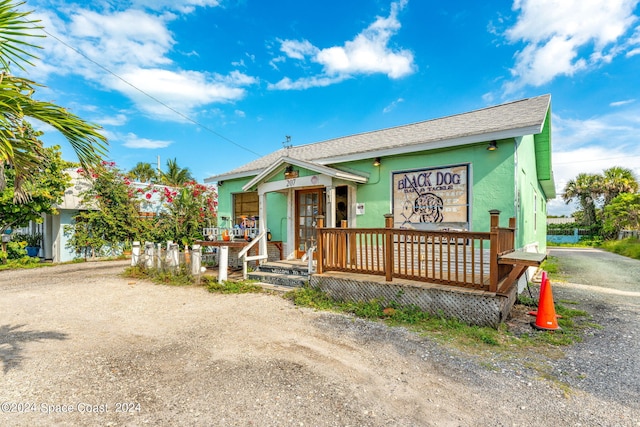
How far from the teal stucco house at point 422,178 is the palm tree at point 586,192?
74.4 feet

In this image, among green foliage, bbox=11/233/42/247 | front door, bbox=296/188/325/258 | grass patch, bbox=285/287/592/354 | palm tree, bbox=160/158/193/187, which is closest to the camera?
grass patch, bbox=285/287/592/354

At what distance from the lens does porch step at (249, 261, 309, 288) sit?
6.62 metres

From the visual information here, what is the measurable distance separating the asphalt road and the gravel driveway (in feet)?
0.07

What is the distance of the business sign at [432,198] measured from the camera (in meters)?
6.17

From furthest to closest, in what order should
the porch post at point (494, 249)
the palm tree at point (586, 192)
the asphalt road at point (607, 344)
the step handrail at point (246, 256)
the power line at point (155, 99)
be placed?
the palm tree at point (586, 192), the power line at point (155, 99), the step handrail at point (246, 256), the porch post at point (494, 249), the asphalt road at point (607, 344)

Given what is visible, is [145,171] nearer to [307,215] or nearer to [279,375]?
[307,215]

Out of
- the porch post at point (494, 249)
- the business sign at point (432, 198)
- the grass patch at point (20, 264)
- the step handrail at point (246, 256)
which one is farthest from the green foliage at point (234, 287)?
the grass patch at point (20, 264)

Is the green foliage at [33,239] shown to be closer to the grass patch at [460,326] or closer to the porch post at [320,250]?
the grass patch at [460,326]

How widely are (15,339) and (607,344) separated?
7652mm

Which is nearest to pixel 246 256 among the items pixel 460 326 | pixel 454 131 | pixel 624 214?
pixel 460 326

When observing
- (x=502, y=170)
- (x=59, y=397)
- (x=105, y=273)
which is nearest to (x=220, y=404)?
(x=59, y=397)

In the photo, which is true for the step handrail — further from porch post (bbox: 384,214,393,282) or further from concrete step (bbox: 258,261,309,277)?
porch post (bbox: 384,214,393,282)

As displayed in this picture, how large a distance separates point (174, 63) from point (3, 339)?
11.5 metres

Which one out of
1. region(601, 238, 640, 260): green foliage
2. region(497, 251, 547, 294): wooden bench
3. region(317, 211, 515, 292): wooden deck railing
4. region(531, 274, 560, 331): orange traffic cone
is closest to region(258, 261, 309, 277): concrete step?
region(317, 211, 515, 292): wooden deck railing
